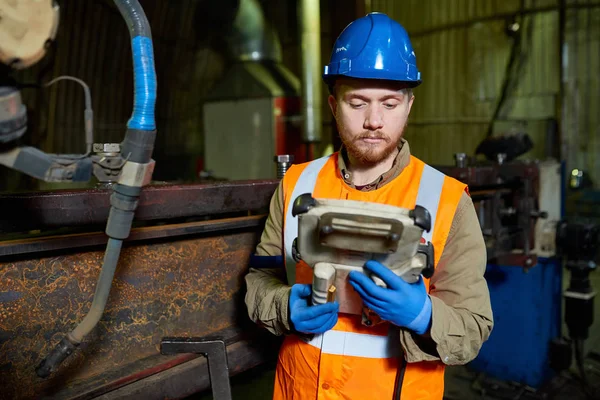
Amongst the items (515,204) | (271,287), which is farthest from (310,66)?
(271,287)

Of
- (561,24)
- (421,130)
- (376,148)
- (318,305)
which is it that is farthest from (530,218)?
(421,130)

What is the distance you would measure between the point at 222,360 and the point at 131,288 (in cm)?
41

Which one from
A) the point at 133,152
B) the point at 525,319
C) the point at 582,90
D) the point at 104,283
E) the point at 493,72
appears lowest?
the point at 525,319

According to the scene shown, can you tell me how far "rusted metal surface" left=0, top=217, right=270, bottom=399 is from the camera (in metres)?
1.16

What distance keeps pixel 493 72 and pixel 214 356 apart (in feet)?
23.3

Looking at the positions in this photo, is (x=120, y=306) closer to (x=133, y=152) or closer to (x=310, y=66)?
(x=133, y=152)

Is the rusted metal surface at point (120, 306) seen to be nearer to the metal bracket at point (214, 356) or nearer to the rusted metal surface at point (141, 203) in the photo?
the rusted metal surface at point (141, 203)

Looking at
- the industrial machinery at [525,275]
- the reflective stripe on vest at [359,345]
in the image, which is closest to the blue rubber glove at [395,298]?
the reflective stripe on vest at [359,345]

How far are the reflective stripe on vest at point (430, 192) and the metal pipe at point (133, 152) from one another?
25.5 inches

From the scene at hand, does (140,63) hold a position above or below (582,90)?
below

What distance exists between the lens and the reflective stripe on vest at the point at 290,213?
4.10 feet

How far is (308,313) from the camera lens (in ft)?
3.54

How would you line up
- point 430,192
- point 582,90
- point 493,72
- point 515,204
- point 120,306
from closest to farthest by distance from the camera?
point 430,192 < point 120,306 < point 515,204 < point 582,90 < point 493,72

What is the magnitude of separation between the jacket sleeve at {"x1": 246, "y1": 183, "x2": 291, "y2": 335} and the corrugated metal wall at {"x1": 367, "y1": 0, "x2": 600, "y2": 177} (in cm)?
499
